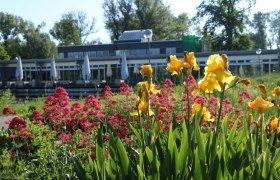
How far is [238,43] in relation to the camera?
4112 cm

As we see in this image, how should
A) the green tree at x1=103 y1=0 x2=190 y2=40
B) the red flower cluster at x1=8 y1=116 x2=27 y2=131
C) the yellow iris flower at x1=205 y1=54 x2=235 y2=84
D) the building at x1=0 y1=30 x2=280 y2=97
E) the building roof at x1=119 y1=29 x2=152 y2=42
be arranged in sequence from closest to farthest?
the yellow iris flower at x1=205 y1=54 x2=235 y2=84
the red flower cluster at x1=8 y1=116 x2=27 y2=131
the building at x1=0 y1=30 x2=280 y2=97
the building roof at x1=119 y1=29 x2=152 y2=42
the green tree at x1=103 y1=0 x2=190 y2=40

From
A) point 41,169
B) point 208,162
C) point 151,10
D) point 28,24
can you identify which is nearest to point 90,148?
point 41,169

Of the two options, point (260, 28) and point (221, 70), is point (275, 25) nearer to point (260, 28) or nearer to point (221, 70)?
point (260, 28)

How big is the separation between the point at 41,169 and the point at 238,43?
1551 inches

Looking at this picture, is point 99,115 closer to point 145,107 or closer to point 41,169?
point 41,169

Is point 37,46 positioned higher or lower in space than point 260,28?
lower

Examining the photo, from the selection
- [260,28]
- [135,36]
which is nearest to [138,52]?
[135,36]

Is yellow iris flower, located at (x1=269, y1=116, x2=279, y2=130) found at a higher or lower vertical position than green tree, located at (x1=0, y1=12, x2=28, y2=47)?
lower

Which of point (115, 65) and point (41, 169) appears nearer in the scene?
point (41, 169)

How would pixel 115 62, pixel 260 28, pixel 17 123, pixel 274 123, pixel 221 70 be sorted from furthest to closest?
pixel 260 28, pixel 115 62, pixel 17 123, pixel 274 123, pixel 221 70

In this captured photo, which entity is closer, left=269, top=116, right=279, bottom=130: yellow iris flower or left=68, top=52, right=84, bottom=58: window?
left=269, top=116, right=279, bottom=130: yellow iris flower

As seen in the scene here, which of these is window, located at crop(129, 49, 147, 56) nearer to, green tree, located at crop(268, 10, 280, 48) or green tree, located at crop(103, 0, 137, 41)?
green tree, located at crop(103, 0, 137, 41)

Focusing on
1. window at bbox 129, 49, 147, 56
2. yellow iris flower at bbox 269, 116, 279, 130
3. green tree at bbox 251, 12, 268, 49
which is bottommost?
yellow iris flower at bbox 269, 116, 279, 130

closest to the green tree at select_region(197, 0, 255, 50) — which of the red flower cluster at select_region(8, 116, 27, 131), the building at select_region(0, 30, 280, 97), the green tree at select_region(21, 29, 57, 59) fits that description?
the building at select_region(0, 30, 280, 97)
